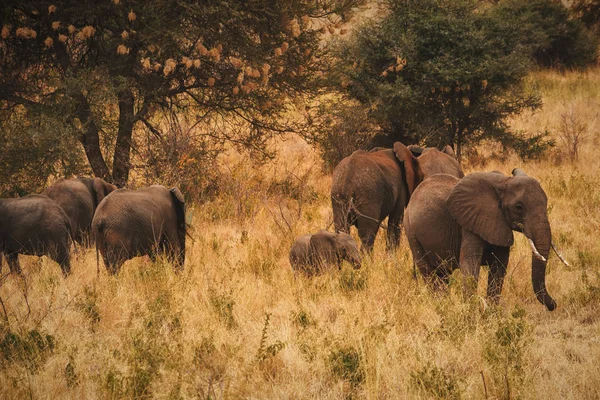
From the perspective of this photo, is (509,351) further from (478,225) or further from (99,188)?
(99,188)

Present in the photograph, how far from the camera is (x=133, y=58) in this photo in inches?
481

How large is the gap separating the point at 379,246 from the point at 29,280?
444cm

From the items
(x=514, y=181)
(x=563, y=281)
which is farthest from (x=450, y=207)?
(x=563, y=281)

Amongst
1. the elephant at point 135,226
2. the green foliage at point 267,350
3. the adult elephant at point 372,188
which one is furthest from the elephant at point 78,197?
the green foliage at point 267,350

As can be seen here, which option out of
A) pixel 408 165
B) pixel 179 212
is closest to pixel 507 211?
pixel 408 165

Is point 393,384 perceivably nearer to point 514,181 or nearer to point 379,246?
point 514,181

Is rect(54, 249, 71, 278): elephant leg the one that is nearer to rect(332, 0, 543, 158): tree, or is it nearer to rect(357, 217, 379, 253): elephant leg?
rect(357, 217, 379, 253): elephant leg

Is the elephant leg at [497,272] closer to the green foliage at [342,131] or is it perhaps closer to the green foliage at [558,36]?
the green foliage at [342,131]

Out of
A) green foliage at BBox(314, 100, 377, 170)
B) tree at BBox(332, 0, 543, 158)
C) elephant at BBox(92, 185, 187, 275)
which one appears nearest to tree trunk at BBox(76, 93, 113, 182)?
green foliage at BBox(314, 100, 377, 170)

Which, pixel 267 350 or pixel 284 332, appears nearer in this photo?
pixel 267 350

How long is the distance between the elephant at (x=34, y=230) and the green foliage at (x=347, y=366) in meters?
3.83

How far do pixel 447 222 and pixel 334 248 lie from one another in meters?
1.43

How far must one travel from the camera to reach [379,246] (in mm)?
9352

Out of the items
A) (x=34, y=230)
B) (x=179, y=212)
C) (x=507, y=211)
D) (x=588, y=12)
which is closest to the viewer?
(x=507, y=211)
